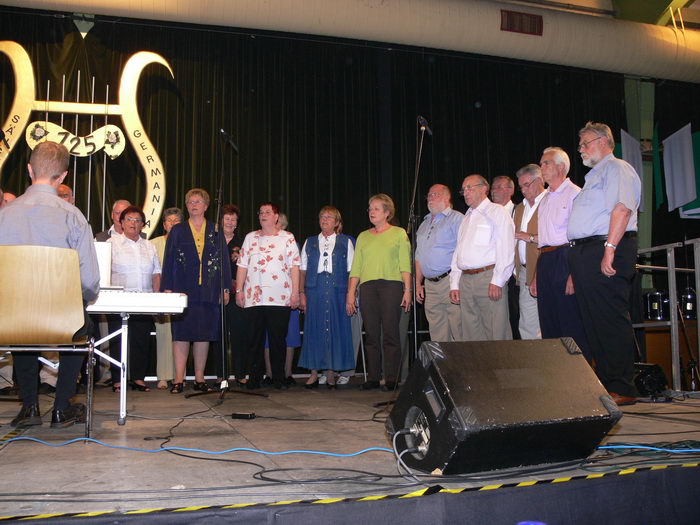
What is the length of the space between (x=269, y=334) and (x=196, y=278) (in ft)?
2.55

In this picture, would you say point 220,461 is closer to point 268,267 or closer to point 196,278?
point 196,278

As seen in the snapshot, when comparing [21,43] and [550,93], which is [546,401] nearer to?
[21,43]

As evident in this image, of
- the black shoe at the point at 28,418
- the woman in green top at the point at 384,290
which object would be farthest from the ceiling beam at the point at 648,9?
the black shoe at the point at 28,418

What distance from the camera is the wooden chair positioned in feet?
8.34

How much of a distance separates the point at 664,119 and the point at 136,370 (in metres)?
7.14

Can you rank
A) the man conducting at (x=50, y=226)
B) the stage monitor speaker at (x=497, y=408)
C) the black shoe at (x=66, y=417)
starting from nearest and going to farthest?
the stage monitor speaker at (x=497, y=408)
the man conducting at (x=50, y=226)
the black shoe at (x=66, y=417)

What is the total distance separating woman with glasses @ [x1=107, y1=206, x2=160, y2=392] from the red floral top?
2.34 feet

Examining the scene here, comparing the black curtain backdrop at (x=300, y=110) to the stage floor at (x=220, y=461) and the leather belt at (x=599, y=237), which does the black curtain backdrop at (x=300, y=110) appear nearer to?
the stage floor at (x=220, y=461)

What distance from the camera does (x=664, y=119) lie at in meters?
8.24

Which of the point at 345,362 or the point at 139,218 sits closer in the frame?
the point at 139,218

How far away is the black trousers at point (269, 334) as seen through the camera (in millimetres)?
5020

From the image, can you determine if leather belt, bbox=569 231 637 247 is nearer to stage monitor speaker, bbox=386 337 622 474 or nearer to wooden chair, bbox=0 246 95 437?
stage monitor speaker, bbox=386 337 622 474

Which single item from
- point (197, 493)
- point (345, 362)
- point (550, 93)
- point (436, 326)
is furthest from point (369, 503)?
point (550, 93)

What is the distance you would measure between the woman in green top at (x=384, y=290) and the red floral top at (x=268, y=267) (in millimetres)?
603
